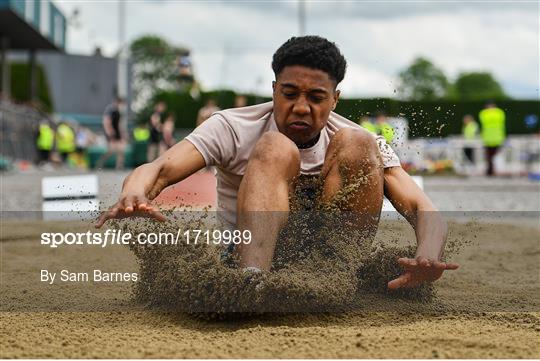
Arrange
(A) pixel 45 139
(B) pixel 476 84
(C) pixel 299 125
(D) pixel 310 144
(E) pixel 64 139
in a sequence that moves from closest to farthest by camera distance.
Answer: (C) pixel 299 125 < (D) pixel 310 144 < (A) pixel 45 139 < (E) pixel 64 139 < (B) pixel 476 84

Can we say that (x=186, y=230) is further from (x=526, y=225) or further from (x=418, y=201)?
(x=526, y=225)

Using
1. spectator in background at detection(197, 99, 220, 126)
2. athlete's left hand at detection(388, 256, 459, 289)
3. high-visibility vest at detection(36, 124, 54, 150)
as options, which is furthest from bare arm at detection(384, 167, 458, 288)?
high-visibility vest at detection(36, 124, 54, 150)

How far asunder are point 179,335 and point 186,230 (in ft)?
1.75

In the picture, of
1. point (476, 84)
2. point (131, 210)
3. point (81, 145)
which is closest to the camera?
point (131, 210)

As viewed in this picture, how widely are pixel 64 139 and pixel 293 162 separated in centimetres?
2881

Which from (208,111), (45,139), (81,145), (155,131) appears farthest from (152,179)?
(81,145)

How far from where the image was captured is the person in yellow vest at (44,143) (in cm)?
2920

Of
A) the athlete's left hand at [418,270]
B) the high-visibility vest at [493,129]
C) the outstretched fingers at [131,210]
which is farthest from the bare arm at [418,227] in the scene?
the high-visibility vest at [493,129]

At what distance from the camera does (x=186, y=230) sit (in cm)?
370

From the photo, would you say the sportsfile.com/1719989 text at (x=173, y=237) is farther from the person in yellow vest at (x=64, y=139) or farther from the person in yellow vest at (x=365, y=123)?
the person in yellow vest at (x=64, y=139)

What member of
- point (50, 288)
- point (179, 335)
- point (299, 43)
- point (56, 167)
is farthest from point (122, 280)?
point (56, 167)

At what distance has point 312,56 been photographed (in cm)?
376

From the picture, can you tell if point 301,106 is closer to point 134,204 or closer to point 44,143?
point 134,204

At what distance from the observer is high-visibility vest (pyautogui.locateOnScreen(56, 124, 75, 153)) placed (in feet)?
103
